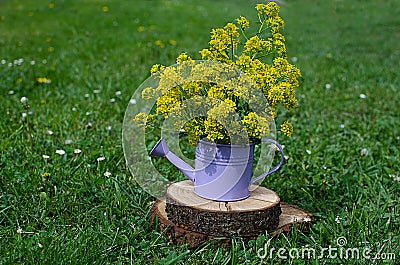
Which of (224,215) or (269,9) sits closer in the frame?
(224,215)

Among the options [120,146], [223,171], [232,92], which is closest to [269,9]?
[232,92]

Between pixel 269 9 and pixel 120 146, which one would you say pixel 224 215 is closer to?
pixel 269 9

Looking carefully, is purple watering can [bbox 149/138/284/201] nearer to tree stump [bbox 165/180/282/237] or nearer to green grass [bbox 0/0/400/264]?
tree stump [bbox 165/180/282/237]

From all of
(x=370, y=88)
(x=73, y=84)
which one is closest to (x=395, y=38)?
(x=370, y=88)

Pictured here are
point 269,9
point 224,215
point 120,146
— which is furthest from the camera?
point 120,146

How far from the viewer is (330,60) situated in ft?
21.9

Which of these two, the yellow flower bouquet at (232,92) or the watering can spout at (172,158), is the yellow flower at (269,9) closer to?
the yellow flower bouquet at (232,92)

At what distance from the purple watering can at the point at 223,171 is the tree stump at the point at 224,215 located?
0.04m

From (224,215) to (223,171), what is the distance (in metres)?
0.21

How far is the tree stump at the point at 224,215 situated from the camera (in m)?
2.38

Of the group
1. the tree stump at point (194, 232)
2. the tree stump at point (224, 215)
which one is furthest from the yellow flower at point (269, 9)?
the tree stump at point (194, 232)

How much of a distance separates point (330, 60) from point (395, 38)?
2748 millimetres

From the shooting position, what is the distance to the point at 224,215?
7.79 ft

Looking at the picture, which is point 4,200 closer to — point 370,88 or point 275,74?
point 275,74
